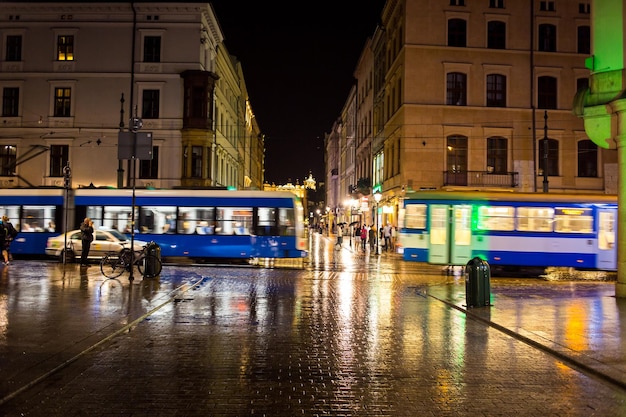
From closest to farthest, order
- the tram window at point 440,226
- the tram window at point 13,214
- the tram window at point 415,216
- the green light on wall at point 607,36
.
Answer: the green light on wall at point 607,36
the tram window at point 440,226
the tram window at point 415,216
the tram window at point 13,214

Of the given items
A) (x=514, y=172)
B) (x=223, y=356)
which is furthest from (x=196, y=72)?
(x=223, y=356)

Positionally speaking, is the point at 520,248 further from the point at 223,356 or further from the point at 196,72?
the point at 196,72

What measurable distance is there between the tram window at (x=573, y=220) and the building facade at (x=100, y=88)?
26.6m

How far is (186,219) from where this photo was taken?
86.9 ft

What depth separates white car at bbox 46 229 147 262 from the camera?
24.7 m

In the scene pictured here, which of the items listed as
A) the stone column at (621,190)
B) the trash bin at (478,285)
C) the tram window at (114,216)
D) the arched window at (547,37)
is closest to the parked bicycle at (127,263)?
the tram window at (114,216)

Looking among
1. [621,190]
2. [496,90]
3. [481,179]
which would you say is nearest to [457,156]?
[481,179]

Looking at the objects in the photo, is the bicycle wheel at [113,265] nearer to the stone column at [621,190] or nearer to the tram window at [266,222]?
the tram window at [266,222]

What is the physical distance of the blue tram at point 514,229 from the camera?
23.3 metres

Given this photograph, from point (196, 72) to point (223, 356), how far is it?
1453 inches

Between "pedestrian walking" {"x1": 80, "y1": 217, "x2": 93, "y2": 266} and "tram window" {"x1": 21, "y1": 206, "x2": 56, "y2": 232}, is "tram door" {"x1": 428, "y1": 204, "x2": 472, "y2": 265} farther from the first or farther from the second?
"tram window" {"x1": 21, "y1": 206, "x2": 56, "y2": 232}

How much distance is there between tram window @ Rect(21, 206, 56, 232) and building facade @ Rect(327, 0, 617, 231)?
2063 cm

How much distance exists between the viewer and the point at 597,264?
76.8ft

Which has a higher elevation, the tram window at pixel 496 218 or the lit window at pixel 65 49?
the lit window at pixel 65 49
